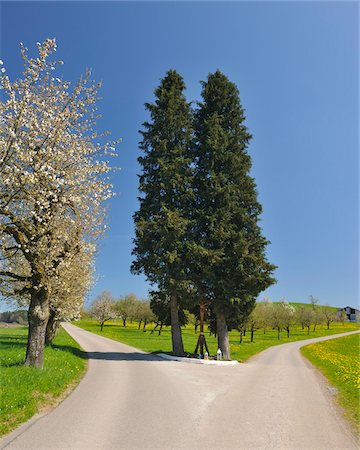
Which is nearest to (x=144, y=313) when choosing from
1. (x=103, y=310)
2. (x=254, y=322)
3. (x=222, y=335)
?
(x=103, y=310)

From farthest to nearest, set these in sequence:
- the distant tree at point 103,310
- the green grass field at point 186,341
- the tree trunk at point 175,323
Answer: the distant tree at point 103,310, the green grass field at point 186,341, the tree trunk at point 175,323

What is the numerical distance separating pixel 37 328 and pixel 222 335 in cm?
1484

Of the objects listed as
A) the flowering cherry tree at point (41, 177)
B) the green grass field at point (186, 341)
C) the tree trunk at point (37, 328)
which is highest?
the flowering cherry tree at point (41, 177)

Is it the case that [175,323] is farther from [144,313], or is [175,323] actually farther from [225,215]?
[144,313]

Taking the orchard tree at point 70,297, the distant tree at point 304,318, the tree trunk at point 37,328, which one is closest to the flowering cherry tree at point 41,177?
the tree trunk at point 37,328

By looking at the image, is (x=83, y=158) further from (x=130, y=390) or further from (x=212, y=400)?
(x=212, y=400)

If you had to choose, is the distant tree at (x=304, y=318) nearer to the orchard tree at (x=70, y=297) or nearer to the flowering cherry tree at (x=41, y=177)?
the orchard tree at (x=70, y=297)

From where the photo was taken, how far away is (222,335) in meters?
26.4

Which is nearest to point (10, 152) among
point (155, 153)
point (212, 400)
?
point (212, 400)

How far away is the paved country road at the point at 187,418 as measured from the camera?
7617 mm

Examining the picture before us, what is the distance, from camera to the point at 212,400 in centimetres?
1178

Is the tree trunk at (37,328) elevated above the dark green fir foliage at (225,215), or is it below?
below

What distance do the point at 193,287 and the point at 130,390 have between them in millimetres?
12936

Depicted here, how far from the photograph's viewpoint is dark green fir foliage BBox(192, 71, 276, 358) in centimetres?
2545
